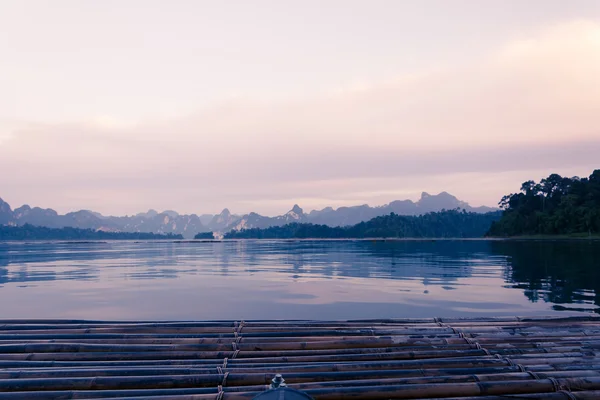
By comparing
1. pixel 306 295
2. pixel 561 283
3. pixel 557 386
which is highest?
pixel 557 386

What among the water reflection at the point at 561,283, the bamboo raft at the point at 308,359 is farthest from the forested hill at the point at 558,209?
the bamboo raft at the point at 308,359

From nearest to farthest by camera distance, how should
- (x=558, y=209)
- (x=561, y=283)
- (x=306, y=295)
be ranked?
(x=306, y=295) → (x=561, y=283) → (x=558, y=209)

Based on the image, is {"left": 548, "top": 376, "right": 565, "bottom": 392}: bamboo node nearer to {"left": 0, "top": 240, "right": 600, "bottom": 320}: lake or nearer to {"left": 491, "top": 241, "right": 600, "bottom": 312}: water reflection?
{"left": 0, "top": 240, "right": 600, "bottom": 320}: lake

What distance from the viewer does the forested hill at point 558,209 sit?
509 ft

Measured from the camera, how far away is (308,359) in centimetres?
1047

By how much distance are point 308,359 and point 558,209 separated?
184 m

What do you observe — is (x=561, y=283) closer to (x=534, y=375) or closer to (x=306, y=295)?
(x=306, y=295)

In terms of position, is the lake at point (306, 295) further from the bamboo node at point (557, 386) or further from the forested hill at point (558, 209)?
the forested hill at point (558, 209)

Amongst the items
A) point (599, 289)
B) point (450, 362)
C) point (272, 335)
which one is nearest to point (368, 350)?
point (450, 362)

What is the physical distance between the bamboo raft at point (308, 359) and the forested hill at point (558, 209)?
158084 millimetres

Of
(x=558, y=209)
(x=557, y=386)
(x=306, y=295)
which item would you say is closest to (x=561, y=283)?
(x=306, y=295)

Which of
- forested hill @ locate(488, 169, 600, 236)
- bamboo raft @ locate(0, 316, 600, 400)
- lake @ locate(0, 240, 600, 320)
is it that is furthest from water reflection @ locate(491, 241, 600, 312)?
forested hill @ locate(488, 169, 600, 236)

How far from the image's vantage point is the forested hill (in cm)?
15512

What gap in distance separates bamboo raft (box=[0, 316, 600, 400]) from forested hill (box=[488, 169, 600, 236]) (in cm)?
15808
